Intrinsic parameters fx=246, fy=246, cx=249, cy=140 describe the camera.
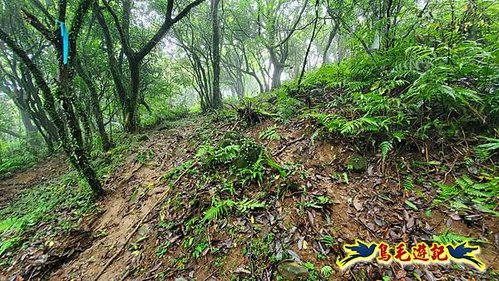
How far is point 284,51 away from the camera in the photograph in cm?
1505

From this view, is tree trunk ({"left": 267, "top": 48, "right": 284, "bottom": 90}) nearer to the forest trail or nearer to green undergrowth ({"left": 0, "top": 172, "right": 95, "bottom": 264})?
the forest trail

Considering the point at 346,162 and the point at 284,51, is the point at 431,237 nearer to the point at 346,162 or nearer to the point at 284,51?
the point at 346,162

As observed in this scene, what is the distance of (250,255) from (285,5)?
49.3 feet

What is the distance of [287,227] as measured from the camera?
2902 millimetres

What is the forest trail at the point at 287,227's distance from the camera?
258 cm

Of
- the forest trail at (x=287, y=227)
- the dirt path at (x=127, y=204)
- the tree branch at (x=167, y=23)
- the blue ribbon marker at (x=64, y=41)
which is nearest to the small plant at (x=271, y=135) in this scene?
the forest trail at (x=287, y=227)

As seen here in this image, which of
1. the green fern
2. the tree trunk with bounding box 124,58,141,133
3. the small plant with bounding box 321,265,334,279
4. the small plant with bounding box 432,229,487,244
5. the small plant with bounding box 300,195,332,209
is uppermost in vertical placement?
the tree trunk with bounding box 124,58,141,133

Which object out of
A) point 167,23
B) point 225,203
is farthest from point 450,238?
point 167,23

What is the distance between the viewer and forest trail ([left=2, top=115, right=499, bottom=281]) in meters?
2.58

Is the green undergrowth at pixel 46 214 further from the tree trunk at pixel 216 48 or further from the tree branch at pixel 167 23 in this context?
the tree trunk at pixel 216 48

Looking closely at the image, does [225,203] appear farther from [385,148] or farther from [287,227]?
[385,148]

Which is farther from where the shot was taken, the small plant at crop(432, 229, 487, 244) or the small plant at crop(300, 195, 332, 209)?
the small plant at crop(300, 195, 332, 209)

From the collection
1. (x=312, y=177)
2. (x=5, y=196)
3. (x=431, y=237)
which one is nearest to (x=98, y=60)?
(x=5, y=196)

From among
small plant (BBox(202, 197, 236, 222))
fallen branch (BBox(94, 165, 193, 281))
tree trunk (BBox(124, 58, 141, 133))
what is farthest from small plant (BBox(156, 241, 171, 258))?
tree trunk (BBox(124, 58, 141, 133))
